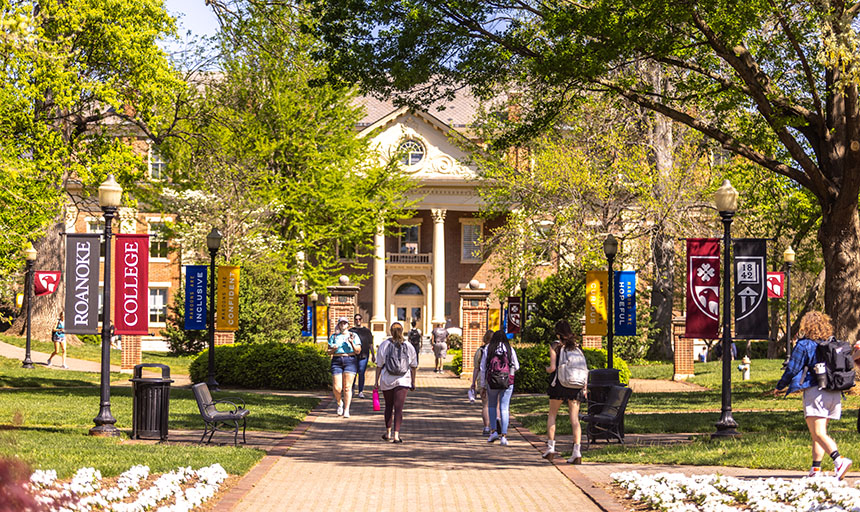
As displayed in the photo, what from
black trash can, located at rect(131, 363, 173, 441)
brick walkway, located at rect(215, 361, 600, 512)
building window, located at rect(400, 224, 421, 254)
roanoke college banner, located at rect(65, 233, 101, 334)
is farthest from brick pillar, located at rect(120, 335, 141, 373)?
building window, located at rect(400, 224, 421, 254)

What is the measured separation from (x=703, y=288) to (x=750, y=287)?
987 mm

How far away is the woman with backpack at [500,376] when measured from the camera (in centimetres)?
1467

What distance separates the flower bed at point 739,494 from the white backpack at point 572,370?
8.67ft

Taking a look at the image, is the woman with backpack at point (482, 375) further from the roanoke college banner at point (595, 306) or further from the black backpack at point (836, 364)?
the roanoke college banner at point (595, 306)

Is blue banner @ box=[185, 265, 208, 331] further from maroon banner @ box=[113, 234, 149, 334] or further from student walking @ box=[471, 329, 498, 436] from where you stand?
student walking @ box=[471, 329, 498, 436]

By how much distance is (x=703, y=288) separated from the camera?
1698cm

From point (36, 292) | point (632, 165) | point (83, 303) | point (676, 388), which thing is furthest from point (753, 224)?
point (83, 303)

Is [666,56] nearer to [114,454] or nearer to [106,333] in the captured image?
[106,333]

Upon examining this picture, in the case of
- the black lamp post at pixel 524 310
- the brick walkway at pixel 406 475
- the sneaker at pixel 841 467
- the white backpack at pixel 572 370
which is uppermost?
the black lamp post at pixel 524 310

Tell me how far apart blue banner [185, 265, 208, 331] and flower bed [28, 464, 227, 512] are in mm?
16132

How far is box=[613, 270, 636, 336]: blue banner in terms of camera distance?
27797mm

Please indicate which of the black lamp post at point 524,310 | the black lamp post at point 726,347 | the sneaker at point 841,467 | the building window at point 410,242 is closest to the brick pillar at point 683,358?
the black lamp post at point 524,310

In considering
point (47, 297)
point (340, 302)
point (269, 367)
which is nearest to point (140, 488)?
point (269, 367)

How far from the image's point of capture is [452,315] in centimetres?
6397
